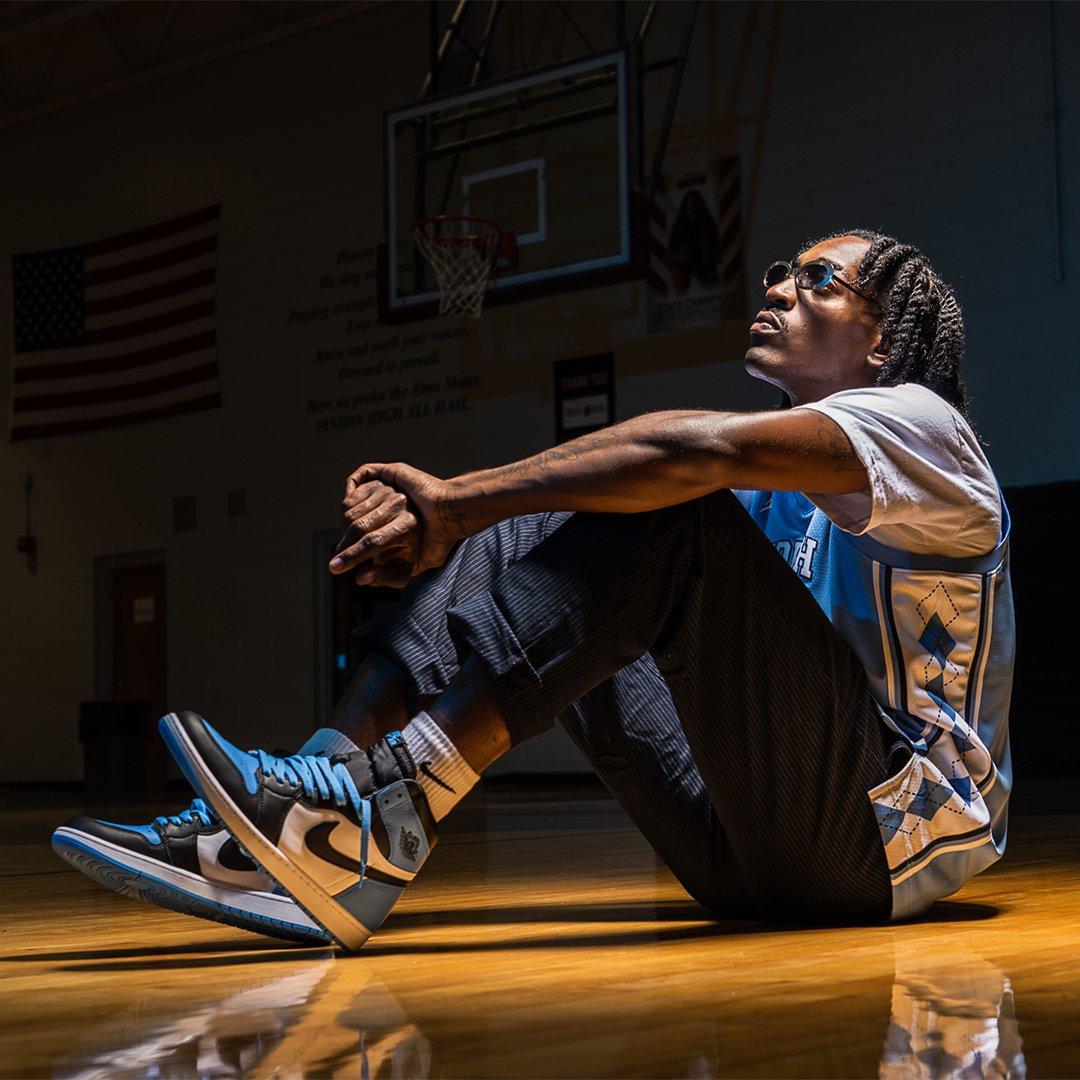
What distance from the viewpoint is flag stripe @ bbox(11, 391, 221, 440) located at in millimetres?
10141

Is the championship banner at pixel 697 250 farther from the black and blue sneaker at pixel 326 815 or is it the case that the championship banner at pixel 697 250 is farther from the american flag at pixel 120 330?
the black and blue sneaker at pixel 326 815

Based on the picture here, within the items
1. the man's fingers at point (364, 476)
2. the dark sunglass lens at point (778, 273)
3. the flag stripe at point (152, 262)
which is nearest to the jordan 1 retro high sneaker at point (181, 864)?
the man's fingers at point (364, 476)

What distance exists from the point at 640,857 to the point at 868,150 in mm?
5459

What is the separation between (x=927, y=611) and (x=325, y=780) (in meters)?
0.62

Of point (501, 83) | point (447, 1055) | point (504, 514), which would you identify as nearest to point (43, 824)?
point (501, 83)

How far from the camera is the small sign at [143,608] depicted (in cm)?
1039

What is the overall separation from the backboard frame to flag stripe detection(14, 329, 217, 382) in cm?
270

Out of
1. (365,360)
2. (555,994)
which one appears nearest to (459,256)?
(365,360)

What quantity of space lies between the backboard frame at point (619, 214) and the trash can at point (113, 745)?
3.51 meters

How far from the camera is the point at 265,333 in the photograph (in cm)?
991

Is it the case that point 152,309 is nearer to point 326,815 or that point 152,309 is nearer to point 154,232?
point 154,232

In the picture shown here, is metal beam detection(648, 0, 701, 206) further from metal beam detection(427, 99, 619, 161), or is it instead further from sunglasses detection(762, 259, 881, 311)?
sunglasses detection(762, 259, 881, 311)

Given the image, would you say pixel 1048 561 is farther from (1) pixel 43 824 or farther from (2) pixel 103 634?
(2) pixel 103 634

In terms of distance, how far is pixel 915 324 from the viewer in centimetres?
180
